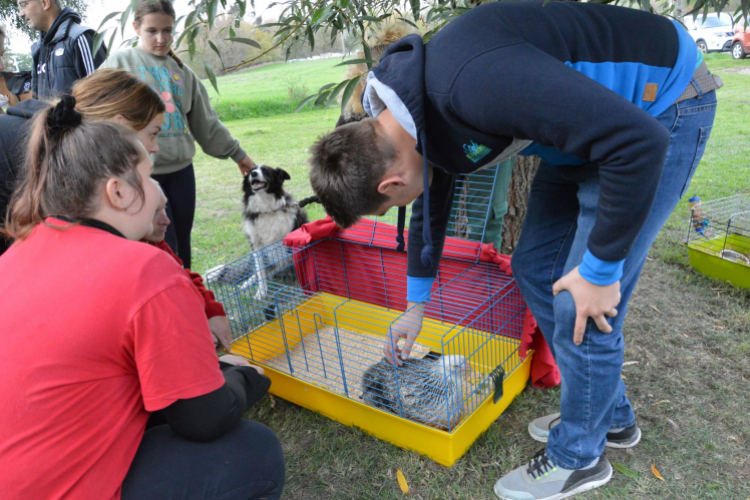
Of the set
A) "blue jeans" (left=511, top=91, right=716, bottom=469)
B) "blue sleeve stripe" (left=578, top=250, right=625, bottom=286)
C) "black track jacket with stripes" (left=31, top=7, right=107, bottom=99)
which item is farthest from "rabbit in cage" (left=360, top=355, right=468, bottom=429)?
"black track jacket with stripes" (left=31, top=7, right=107, bottom=99)

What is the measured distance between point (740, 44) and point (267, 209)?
45.7ft

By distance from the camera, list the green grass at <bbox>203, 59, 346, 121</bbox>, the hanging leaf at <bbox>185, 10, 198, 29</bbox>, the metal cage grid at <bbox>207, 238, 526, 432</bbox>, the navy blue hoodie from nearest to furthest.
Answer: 1. the navy blue hoodie
2. the hanging leaf at <bbox>185, 10, 198, 29</bbox>
3. the metal cage grid at <bbox>207, 238, 526, 432</bbox>
4. the green grass at <bbox>203, 59, 346, 121</bbox>

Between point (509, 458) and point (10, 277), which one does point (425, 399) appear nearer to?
point (509, 458)

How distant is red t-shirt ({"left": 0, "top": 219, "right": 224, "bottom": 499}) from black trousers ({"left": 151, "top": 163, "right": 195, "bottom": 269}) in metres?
1.61

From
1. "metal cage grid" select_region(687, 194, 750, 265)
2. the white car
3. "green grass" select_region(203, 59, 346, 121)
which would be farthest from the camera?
the white car

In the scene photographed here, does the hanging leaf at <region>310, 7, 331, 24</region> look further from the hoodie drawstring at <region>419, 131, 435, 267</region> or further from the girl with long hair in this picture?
the girl with long hair

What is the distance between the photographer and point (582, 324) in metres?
1.24

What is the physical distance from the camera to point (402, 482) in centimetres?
165

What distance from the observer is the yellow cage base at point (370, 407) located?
1693mm

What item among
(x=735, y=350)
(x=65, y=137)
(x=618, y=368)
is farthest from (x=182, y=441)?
(x=735, y=350)

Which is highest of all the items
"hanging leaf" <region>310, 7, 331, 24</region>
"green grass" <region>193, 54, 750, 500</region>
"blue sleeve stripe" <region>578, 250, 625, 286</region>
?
"hanging leaf" <region>310, 7, 331, 24</region>

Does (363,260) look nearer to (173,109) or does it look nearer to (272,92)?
(173,109)

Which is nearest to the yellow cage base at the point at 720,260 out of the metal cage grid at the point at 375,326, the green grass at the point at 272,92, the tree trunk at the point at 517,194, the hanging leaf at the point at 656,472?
the tree trunk at the point at 517,194

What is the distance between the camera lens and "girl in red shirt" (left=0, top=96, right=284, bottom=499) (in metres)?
0.96
